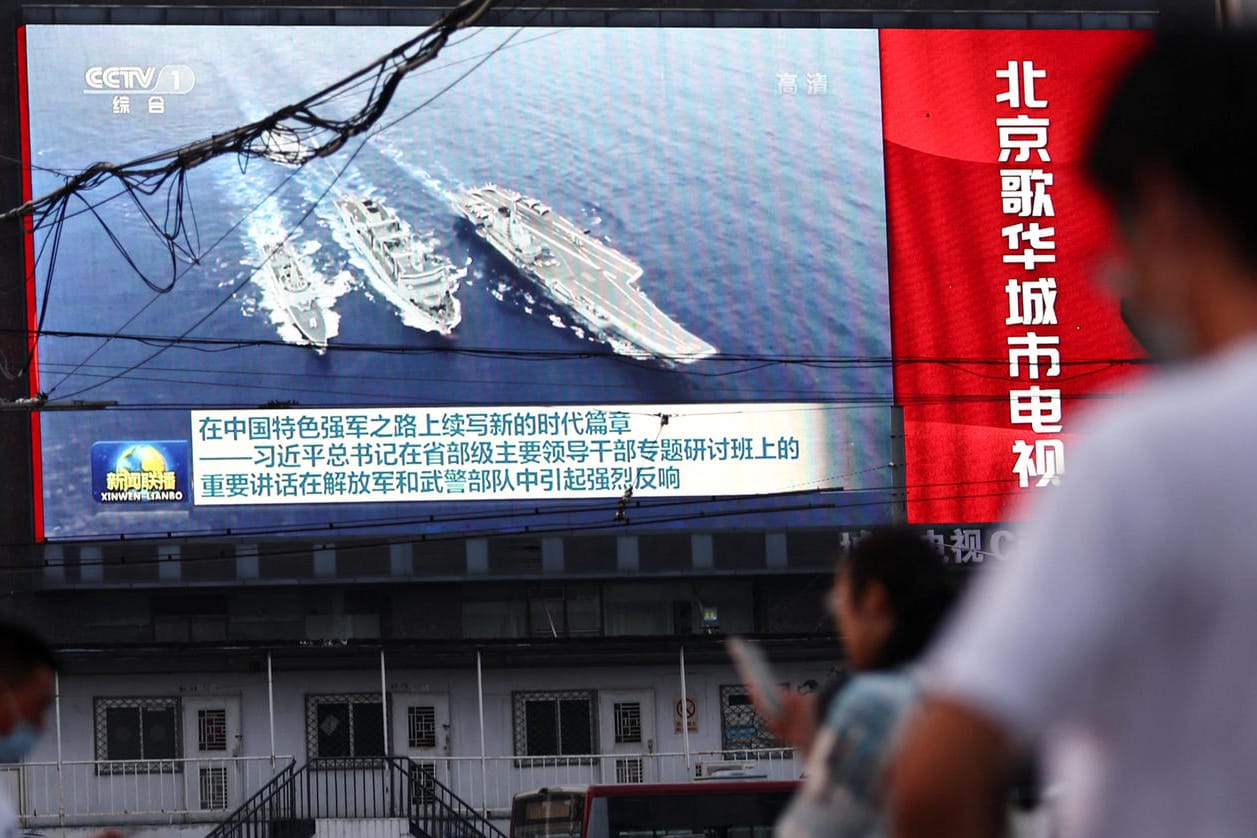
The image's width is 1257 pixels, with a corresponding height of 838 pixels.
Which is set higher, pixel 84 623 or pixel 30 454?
pixel 30 454

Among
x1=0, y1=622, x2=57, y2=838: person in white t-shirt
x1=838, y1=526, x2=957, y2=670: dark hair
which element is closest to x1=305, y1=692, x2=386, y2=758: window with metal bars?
x1=0, y1=622, x2=57, y2=838: person in white t-shirt

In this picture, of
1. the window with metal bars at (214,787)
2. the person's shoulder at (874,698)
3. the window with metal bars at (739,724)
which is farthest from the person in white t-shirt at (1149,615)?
the window with metal bars at (739,724)

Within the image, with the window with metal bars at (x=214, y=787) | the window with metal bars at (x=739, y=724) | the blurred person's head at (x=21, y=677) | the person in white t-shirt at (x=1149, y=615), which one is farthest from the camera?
the window with metal bars at (x=739, y=724)

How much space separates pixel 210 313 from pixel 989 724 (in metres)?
32.3

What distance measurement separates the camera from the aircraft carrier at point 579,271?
33062 millimetres

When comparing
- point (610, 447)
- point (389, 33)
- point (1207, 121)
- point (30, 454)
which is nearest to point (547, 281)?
point (610, 447)

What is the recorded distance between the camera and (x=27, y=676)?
4.66 meters

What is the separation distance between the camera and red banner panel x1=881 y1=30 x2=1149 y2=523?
33844mm

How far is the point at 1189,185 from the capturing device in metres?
1.57

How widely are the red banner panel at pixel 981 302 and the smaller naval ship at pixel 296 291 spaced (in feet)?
30.1

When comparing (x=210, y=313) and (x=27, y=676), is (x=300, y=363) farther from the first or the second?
(x=27, y=676)

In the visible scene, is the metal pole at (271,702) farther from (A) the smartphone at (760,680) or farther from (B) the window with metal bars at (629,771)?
(A) the smartphone at (760,680)

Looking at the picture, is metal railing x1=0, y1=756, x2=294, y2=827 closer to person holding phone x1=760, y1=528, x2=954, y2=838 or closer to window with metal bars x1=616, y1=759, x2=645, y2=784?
window with metal bars x1=616, y1=759, x2=645, y2=784
